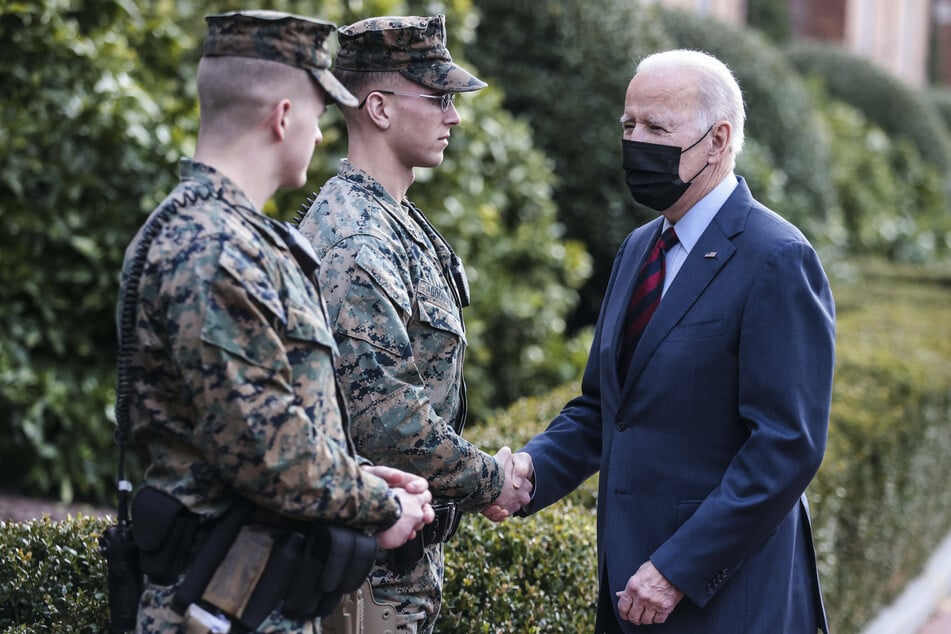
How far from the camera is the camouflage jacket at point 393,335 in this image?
2.63 meters

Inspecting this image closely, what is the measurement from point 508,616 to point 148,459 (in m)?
1.49

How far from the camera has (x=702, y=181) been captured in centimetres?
305

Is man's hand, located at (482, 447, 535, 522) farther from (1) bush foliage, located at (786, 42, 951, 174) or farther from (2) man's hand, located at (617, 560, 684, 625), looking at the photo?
(1) bush foliage, located at (786, 42, 951, 174)

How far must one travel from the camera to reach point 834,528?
211 inches

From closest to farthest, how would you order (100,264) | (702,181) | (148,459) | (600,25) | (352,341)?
(148,459)
(352,341)
(702,181)
(100,264)
(600,25)

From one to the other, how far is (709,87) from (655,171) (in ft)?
0.82

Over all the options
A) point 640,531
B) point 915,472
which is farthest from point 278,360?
point 915,472

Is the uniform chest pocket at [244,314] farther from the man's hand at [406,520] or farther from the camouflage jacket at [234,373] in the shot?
the man's hand at [406,520]

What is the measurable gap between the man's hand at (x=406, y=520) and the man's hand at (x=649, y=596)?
68cm

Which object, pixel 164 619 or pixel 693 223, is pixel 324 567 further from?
pixel 693 223

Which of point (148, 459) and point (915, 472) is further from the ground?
point (148, 459)

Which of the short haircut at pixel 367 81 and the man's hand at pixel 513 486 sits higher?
the short haircut at pixel 367 81

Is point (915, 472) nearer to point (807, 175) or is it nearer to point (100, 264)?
point (100, 264)

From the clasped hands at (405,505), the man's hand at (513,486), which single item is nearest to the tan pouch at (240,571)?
the clasped hands at (405,505)
